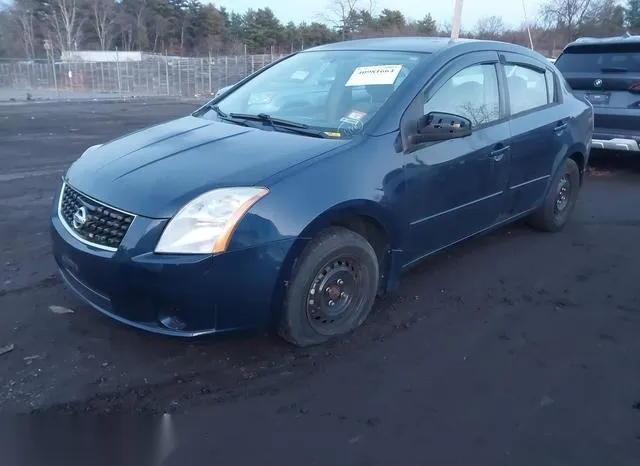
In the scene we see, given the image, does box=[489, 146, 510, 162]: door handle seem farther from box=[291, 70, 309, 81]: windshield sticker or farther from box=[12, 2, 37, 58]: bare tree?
box=[12, 2, 37, 58]: bare tree

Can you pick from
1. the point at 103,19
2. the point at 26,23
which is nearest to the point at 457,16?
the point at 103,19

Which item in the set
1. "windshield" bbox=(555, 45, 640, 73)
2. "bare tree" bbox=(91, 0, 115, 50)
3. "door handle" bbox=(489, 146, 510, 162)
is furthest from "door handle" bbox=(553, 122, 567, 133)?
"bare tree" bbox=(91, 0, 115, 50)

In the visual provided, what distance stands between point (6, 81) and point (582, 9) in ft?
138

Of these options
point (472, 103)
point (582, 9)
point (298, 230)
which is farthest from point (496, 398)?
point (582, 9)

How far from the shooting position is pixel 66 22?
5912 cm

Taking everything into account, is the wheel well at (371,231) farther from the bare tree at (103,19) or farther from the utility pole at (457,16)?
the bare tree at (103,19)

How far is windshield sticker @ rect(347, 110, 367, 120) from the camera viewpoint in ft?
11.8

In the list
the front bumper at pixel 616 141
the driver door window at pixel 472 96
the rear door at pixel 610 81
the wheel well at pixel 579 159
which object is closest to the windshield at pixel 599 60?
the rear door at pixel 610 81

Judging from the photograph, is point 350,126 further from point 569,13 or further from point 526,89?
point 569,13

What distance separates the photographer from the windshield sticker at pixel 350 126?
349 centimetres

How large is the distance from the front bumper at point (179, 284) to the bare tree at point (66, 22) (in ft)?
209

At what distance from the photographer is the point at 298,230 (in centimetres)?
299

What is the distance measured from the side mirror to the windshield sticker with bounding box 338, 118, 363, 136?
0.34 metres

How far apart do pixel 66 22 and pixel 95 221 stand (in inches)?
2545
